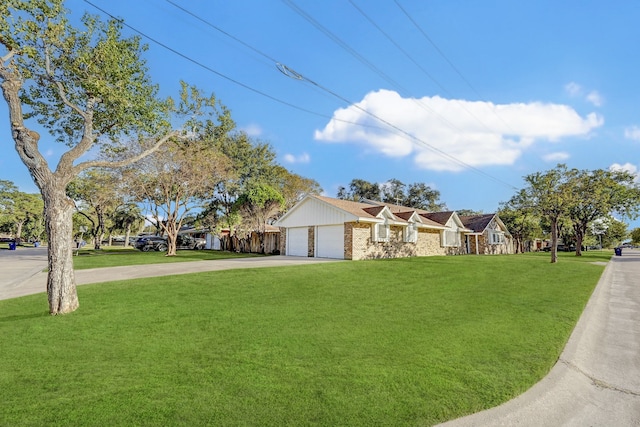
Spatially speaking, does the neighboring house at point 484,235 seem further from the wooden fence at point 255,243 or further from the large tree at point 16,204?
the large tree at point 16,204

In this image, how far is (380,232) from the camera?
73.0 feet

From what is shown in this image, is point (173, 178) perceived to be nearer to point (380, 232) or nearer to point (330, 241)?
point (330, 241)

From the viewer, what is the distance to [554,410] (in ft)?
11.2

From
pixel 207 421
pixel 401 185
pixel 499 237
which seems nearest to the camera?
pixel 207 421

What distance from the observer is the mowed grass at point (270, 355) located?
3.16 m

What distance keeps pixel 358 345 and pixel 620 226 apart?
249 ft

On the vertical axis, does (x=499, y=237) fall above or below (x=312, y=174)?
below

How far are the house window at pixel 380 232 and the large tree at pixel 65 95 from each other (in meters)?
14.7

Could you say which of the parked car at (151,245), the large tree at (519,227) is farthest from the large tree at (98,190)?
the large tree at (519,227)

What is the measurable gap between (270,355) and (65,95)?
922 cm

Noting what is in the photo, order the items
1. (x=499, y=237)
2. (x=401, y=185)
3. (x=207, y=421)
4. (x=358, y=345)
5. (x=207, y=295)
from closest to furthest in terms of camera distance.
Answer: (x=207, y=421) → (x=358, y=345) → (x=207, y=295) → (x=499, y=237) → (x=401, y=185)

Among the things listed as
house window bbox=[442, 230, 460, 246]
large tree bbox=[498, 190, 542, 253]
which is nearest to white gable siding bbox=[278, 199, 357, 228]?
house window bbox=[442, 230, 460, 246]

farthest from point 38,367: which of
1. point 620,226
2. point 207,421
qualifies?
point 620,226

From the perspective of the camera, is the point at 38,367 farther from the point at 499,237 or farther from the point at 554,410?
the point at 499,237
